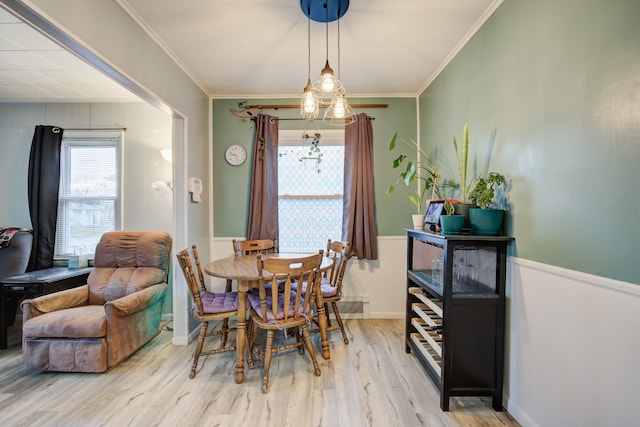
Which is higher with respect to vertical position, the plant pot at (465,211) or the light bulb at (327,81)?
the light bulb at (327,81)

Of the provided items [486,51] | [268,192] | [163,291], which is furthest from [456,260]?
[163,291]

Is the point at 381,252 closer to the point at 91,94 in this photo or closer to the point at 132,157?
the point at 132,157

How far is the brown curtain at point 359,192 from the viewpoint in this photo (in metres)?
3.18

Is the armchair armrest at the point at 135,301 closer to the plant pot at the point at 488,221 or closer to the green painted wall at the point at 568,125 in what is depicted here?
the plant pot at the point at 488,221

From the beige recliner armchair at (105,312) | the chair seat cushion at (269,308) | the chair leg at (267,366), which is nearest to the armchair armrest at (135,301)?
the beige recliner armchair at (105,312)

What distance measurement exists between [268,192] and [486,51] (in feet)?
7.86

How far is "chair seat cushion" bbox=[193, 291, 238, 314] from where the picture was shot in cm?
219

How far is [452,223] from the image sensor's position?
6.04ft

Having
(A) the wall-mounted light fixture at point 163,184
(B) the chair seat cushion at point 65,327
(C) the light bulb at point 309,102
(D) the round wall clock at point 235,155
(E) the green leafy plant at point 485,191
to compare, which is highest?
(C) the light bulb at point 309,102

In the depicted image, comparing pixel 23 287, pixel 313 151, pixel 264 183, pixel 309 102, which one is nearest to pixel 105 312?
pixel 23 287

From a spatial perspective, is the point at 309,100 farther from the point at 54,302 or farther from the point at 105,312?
the point at 54,302

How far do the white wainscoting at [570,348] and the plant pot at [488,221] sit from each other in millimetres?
221

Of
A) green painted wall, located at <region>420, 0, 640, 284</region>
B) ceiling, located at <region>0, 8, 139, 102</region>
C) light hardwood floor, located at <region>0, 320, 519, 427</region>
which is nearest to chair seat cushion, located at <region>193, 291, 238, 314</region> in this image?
light hardwood floor, located at <region>0, 320, 519, 427</region>

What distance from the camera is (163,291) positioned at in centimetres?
283
